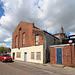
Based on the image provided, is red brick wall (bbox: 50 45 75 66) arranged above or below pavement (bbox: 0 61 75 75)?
above

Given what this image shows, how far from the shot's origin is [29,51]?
58.6 ft

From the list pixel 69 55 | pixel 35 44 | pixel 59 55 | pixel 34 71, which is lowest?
pixel 34 71

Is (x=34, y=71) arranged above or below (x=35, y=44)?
below

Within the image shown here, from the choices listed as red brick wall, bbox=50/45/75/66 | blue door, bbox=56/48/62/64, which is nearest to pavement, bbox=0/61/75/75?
red brick wall, bbox=50/45/75/66

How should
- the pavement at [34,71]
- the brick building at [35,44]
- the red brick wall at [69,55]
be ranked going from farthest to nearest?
the brick building at [35,44] < the red brick wall at [69,55] < the pavement at [34,71]

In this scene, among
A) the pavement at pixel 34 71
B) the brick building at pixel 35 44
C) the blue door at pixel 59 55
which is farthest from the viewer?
the brick building at pixel 35 44

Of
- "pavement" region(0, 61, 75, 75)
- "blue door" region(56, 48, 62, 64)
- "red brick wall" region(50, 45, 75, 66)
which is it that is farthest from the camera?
"blue door" region(56, 48, 62, 64)

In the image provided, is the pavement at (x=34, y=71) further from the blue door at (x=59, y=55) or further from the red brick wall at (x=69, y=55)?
the blue door at (x=59, y=55)

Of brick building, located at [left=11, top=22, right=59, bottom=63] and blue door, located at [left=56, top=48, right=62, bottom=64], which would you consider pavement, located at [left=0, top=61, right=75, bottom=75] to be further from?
brick building, located at [left=11, top=22, right=59, bottom=63]

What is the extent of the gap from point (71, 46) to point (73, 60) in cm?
208

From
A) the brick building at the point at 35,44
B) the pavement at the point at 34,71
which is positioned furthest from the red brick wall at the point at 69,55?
the brick building at the point at 35,44

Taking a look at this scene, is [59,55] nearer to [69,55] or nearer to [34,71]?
[69,55]

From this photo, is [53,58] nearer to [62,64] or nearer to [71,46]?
[62,64]

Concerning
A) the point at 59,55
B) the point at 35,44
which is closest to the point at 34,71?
the point at 59,55
